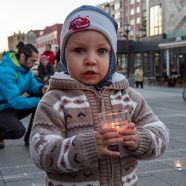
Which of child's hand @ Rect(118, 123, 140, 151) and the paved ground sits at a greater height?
child's hand @ Rect(118, 123, 140, 151)

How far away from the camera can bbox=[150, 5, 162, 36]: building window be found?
142 feet

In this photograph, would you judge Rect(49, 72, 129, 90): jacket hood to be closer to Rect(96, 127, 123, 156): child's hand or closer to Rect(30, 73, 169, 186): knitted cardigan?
Rect(30, 73, 169, 186): knitted cardigan

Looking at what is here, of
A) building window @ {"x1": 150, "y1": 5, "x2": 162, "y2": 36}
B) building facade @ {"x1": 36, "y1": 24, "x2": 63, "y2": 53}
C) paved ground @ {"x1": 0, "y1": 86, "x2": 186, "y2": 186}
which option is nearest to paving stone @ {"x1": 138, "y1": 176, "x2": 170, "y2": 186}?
paved ground @ {"x1": 0, "y1": 86, "x2": 186, "y2": 186}

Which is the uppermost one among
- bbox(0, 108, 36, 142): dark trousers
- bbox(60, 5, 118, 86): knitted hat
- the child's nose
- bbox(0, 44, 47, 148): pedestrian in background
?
bbox(60, 5, 118, 86): knitted hat

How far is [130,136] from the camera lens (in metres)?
1.74

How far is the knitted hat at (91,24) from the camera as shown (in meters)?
1.94

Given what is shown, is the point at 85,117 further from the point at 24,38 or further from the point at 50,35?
the point at 24,38

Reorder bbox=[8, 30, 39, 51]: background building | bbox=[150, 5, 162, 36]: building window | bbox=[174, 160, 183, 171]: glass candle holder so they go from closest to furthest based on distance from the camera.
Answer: bbox=[174, 160, 183, 171]: glass candle holder → bbox=[150, 5, 162, 36]: building window → bbox=[8, 30, 39, 51]: background building

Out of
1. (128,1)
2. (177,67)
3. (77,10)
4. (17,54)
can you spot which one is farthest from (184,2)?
(128,1)

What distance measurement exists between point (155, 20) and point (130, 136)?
145 feet

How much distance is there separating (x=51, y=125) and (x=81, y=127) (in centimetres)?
13

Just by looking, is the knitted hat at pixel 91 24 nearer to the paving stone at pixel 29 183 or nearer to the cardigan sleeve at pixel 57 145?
the cardigan sleeve at pixel 57 145

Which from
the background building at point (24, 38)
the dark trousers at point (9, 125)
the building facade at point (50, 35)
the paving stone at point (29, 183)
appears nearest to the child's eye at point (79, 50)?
the paving stone at point (29, 183)

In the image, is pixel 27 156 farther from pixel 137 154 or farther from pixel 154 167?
pixel 137 154
